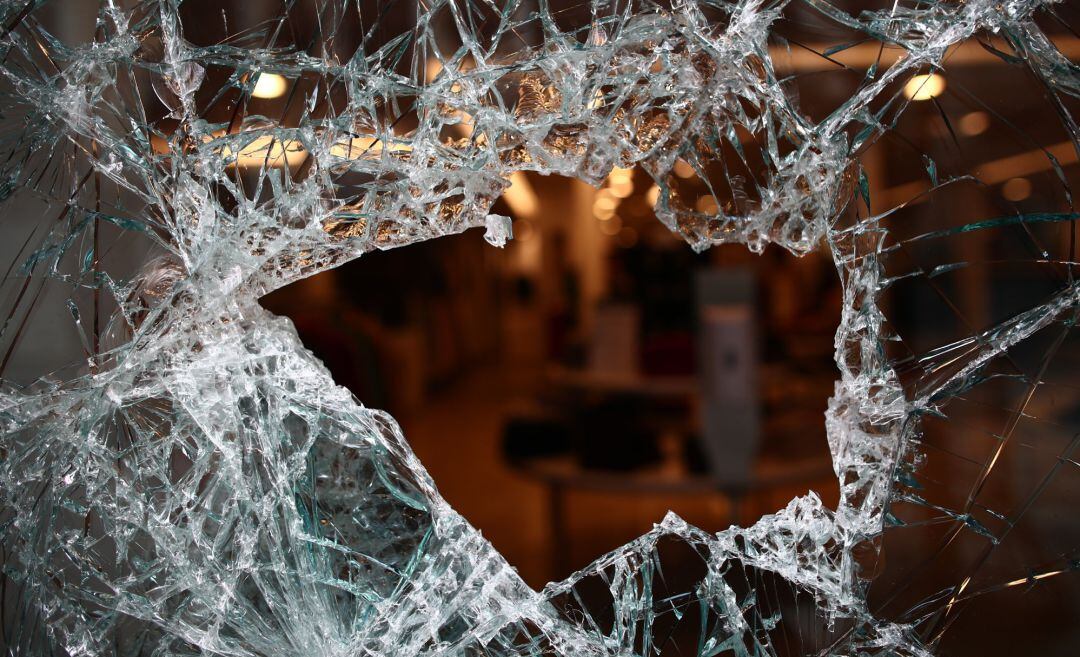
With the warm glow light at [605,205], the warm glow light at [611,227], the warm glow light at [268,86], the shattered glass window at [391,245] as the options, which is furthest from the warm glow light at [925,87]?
the warm glow light at [611,227]

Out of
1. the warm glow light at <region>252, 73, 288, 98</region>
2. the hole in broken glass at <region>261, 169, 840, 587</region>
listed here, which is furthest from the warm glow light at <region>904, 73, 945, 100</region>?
the warm glow light at <region>252, 73, 288, 98</region>

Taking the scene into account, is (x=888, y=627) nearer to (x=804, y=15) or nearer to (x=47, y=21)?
(x=804, y=15)

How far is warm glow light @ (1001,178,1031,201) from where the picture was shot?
2.20 feet

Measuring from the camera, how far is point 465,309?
7180 millimetres

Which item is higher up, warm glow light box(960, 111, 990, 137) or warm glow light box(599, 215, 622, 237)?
warm glow light box(599, 215, 622, 237)

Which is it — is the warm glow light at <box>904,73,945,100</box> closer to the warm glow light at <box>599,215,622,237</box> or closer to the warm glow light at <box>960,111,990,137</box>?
the warm glow light at <box>960,111,990,137</box>

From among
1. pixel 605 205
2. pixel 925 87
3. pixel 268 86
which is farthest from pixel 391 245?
pixel 605 205

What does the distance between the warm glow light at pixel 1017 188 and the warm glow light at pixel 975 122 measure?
0.05m

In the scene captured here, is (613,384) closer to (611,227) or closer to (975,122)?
(975,122)

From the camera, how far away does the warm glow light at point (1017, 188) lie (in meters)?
0.67

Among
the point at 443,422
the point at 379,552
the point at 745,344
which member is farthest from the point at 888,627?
the point at 443,422

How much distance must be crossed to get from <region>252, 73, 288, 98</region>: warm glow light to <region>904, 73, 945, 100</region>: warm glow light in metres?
0.51

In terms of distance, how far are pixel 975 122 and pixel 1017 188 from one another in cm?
7

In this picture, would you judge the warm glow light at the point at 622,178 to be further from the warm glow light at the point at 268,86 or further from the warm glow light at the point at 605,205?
the warm glow light at the point at 605,205
